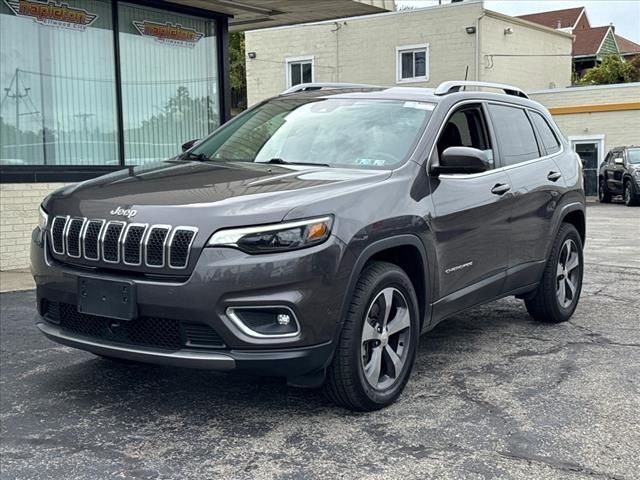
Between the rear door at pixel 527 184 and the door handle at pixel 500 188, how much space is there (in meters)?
0.09

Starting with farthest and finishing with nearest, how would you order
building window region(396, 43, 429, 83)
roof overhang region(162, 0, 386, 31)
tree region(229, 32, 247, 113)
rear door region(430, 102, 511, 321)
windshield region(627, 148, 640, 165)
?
tree region(229, 32, 247, 113) → building window region(396, 43, 429, 83) → windshield region(627, 148, 640, 165) → roof overhang region(162, 0, 386, 31) → rear door region(430, 102, 511, 321)

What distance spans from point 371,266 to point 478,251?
3.87ft

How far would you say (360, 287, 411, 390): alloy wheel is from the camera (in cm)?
407

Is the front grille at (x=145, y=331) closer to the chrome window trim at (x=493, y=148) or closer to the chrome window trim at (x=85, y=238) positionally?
the chrome window trim at (x=85, y=238)

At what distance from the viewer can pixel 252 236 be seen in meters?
3.57

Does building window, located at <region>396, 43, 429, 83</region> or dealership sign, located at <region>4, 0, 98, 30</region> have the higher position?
building window, located at <region>396, 43, 429, 83</region>

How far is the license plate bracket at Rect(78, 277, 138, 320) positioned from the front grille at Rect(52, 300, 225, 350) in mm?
82

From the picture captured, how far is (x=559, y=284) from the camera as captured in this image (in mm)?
6277

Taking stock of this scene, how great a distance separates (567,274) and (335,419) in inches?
123

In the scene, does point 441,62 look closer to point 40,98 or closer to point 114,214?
point 40,98

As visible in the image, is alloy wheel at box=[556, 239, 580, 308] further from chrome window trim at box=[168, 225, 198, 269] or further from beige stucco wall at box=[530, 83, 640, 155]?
beige stucco wall at box=[530, 83, 640, 155]

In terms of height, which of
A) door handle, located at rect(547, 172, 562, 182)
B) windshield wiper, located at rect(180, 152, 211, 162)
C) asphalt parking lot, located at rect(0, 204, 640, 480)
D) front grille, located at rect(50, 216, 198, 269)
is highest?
windshield wiper, located at rect(180, 152, 211, 162)

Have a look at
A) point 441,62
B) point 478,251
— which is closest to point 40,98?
point 478,251

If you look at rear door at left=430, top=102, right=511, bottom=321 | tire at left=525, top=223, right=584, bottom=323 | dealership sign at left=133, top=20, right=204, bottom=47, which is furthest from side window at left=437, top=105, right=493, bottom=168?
dealership sign at left=133, top=20, right=204, bottom=47
